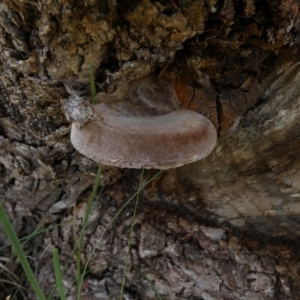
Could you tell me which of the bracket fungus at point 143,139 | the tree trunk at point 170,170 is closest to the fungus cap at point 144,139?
the bracket fungus at point 143,139

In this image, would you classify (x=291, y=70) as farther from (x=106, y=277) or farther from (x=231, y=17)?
(x=106, y=277)

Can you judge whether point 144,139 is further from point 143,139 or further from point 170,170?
point 170,170

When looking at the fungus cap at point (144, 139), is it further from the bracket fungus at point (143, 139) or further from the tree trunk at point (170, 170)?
the tree trunk at point (170, 170)

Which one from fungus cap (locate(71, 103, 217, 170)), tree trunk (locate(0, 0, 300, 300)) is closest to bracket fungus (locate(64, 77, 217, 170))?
fungus cap (locate(71, 103, 217, 170))

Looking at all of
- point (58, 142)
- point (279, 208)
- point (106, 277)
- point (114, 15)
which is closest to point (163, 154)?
point (114, 15)

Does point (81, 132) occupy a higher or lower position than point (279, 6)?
lower
